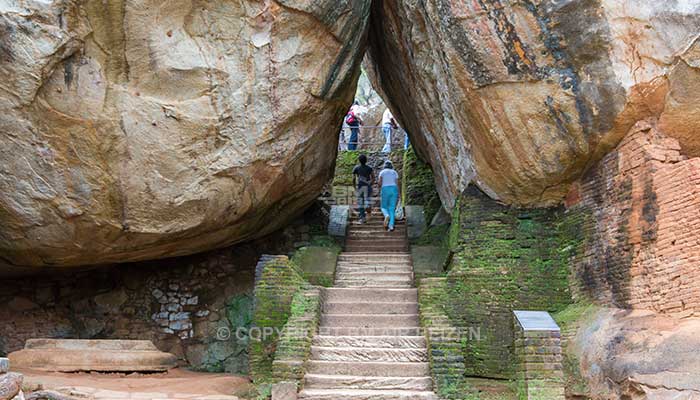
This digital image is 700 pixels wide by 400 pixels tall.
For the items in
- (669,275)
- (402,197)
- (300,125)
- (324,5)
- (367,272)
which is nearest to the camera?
(669,275)

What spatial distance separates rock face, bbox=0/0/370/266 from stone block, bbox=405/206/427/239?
3.07 metres

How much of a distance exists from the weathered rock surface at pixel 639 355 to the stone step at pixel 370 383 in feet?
5.40

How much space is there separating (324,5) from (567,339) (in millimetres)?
4952

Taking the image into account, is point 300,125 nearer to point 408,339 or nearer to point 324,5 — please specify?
point 324,5

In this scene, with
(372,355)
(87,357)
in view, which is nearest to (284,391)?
(372,355)

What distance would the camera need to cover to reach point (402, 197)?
13625 mm

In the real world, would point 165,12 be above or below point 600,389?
above

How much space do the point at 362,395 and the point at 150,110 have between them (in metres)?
4.24

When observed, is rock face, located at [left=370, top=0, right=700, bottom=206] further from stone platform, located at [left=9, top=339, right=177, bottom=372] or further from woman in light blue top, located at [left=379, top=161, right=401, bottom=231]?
stone platform, located at [left=9, top=339, right=177, bottom=372]

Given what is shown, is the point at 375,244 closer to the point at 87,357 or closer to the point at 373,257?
the point at 373,257

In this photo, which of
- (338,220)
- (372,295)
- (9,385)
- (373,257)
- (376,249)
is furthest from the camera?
(338,220)

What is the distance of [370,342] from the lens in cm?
720

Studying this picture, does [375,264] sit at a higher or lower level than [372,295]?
higher

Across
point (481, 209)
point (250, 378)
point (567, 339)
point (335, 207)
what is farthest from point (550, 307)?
point (335, 207)
